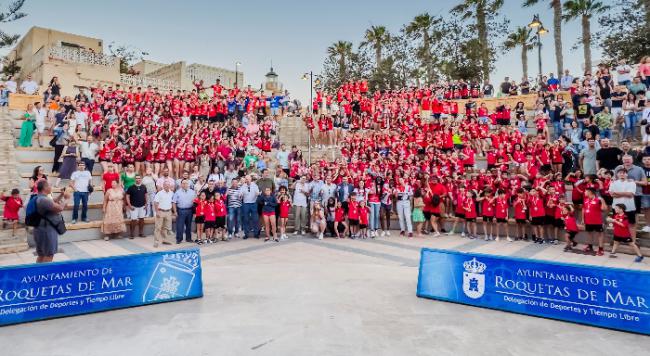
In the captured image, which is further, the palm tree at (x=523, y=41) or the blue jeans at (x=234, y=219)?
the palm tree at (x=523, y=41)

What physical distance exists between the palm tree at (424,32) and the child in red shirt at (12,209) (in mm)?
29916

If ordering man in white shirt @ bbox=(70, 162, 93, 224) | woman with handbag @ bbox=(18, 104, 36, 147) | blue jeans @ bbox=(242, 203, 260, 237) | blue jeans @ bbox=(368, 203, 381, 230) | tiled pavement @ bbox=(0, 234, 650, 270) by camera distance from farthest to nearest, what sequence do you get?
1. woman with handbag @ bbox=(18, 104, 36, 147)
2. blue jeans @ bbox=(368, 203, 381, 230)
3. blue jeans @ bbox=(242, 203, 260, 237)
4. man in white shirt @ bbox=(70, 162, 93, 224)
5. tiled pavement @ bbox=(0, 234, 650, 270)

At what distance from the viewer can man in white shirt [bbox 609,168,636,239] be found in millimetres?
10375

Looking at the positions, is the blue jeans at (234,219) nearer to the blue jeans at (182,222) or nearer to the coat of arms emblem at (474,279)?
the blue jeans at (182,222)

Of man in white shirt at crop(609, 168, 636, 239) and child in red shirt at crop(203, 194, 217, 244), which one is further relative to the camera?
child in red shirt at crop(203, 194, 217, 244)

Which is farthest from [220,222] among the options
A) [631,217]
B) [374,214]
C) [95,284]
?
[631,217]

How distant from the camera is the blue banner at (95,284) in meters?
6.09

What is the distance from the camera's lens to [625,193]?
10.4 metres

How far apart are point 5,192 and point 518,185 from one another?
15615 mm

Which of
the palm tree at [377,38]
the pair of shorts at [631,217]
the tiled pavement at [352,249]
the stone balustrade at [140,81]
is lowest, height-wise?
the tiled pavement at [352,249]

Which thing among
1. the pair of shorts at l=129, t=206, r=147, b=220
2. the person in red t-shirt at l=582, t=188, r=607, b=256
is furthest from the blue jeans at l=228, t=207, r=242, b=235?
the person in red t-shirt at l=582, t=188, r=607, b=256

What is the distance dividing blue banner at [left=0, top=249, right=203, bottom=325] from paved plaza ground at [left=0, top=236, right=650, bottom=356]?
188mm

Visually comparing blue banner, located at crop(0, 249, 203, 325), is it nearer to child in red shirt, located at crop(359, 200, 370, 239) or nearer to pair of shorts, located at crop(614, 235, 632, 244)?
child in red shirt, located at crop(359, 200, 370, 239)

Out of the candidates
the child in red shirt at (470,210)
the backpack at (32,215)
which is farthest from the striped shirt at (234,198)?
the child in red shirt at (470,210)
